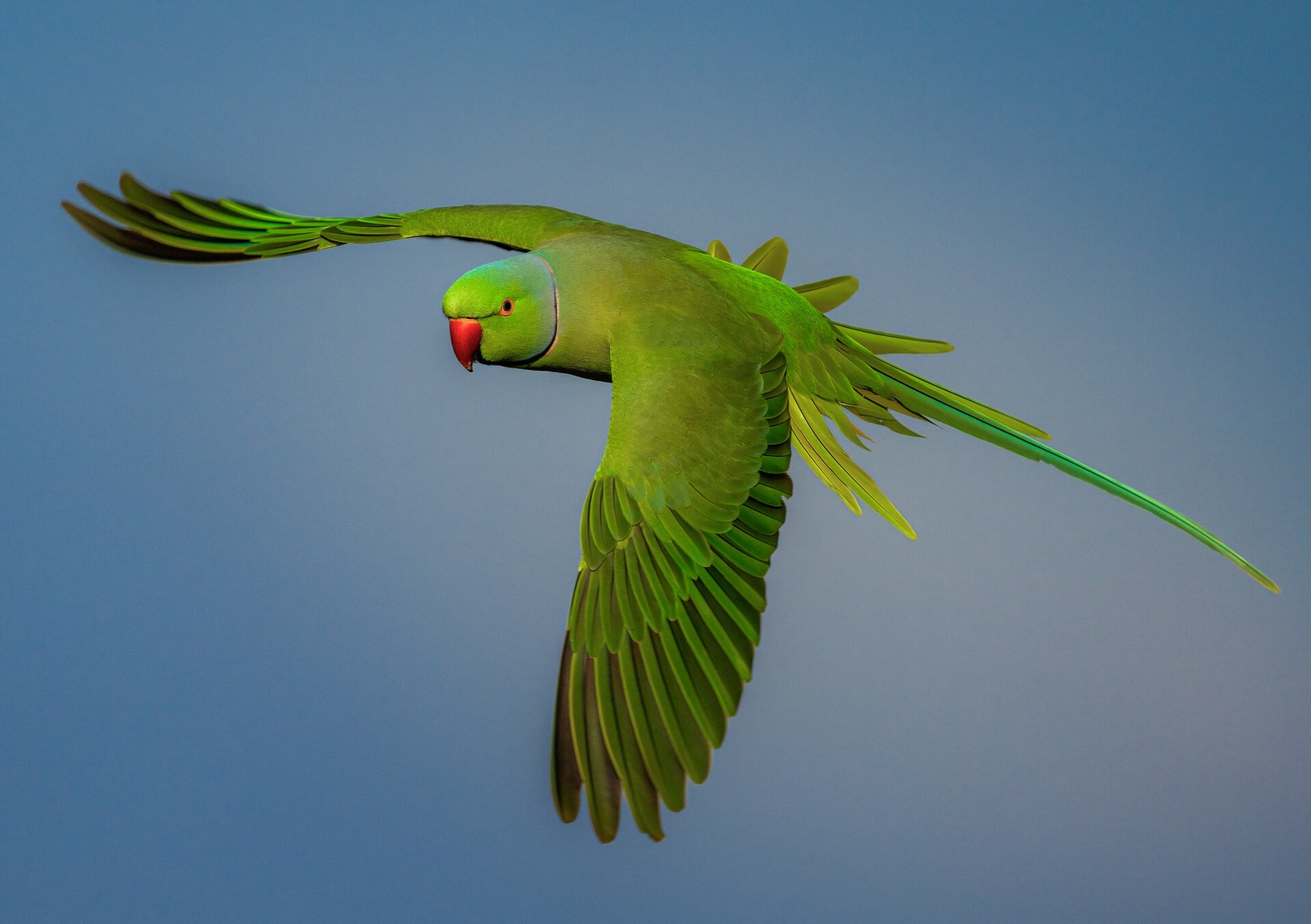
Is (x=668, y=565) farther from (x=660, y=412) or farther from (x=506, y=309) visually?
(x=506, y=309)

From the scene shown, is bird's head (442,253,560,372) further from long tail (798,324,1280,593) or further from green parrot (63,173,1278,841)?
long tail (798,324,1280,593)

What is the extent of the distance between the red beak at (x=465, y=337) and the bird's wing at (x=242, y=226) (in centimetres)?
23

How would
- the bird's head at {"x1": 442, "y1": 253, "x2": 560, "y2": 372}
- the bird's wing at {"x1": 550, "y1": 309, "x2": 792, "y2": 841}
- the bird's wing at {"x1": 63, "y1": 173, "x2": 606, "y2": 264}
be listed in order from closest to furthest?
the bird's wing at {"x1": 550, "y1": 309, "x2": 792, "y2": 841} < the bird's head at {"x1": 442, "y1": 253, "x2": 560, "y2": 372} < the bird's wing at {"x1": 63, "y1": 173, "x2": 606, "y2": 264}

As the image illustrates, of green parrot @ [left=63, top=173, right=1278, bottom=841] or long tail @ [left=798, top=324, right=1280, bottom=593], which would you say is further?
long tail @ [left=798, top=324, right=1280, bottom=593]

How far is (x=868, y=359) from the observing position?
2.16 meters

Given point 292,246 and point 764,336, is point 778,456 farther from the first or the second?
point 292,246

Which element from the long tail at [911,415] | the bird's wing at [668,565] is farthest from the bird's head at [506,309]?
the long tail at [911,415]

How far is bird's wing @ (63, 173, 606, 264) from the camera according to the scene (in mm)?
2191

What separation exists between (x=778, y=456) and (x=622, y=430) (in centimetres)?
29

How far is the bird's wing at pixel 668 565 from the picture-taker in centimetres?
154

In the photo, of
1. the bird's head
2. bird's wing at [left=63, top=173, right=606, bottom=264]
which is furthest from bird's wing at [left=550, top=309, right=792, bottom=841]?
bird's wing at [left=63, top=173, right=606, bottom=264]

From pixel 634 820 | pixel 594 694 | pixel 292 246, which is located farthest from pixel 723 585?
pixel 292 246

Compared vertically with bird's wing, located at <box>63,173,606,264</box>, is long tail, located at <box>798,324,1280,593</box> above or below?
below

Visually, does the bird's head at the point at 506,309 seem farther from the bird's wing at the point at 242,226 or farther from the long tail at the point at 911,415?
the long tail at the point at 911,415
